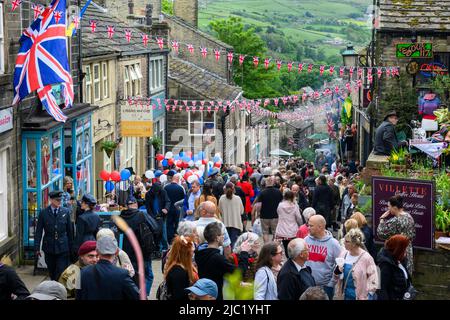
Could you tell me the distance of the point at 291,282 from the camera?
1048 cm

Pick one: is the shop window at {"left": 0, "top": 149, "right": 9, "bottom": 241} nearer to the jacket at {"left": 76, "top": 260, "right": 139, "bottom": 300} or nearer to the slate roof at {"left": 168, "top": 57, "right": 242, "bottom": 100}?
the jacket at {"left": 76, "top": 260, "right": 139, "bottom": 300}

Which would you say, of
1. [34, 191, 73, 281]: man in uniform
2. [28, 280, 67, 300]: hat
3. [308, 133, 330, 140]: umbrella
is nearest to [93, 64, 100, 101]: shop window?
[34, 191, 73, 281]: man in uniform

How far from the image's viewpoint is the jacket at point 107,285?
9648 mm

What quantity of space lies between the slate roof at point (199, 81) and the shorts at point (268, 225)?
81.1ft

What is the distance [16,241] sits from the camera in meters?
18.6

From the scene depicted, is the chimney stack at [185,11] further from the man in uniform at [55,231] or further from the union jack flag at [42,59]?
the man in uniform at [55,231]

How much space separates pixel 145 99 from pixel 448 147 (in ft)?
66.3

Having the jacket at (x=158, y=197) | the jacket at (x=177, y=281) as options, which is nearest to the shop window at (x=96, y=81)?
the jacket at (x=158, y=197)

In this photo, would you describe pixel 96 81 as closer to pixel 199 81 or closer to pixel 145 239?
pixel 199 81

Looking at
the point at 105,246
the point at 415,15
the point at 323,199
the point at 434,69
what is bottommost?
the point at 323,199

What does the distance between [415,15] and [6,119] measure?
15.2m

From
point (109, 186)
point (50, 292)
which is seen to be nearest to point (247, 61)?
point (109, 186)
